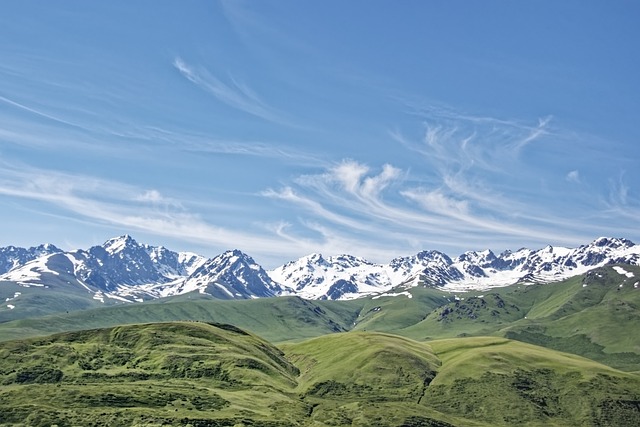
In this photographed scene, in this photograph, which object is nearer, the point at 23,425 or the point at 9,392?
the point at 23,425

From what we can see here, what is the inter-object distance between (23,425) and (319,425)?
88.1 meters

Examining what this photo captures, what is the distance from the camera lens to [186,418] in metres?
185

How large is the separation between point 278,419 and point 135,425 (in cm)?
4527

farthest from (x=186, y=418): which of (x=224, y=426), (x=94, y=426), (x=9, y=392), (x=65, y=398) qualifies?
(x=9, y=392)

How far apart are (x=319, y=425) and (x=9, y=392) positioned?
3986 inches

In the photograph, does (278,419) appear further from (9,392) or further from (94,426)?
(9,392)

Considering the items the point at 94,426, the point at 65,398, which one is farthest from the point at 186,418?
the point at 65,398

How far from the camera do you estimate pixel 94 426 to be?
174 m

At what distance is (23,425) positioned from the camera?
560ft

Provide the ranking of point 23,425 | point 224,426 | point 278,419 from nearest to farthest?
point 23,425 → point 224,426 → point 278,419

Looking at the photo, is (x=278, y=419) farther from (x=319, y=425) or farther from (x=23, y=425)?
(x=23, y=425)

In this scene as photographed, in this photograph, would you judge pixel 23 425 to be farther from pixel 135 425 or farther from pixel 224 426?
pixel 224 426

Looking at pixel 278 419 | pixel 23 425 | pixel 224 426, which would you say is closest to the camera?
pixel 23 425

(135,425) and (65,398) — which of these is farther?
(65,398)
